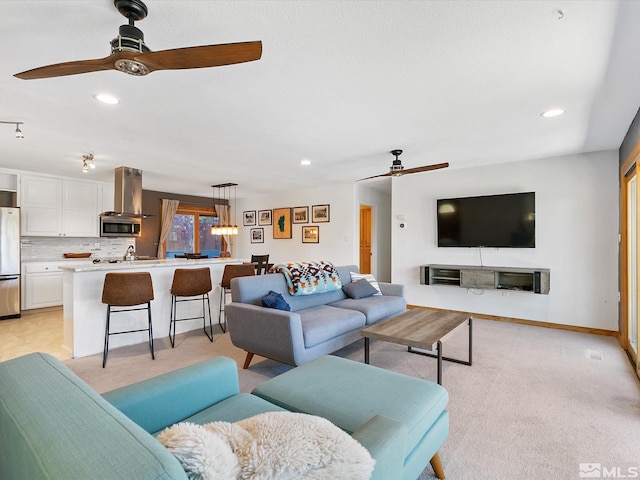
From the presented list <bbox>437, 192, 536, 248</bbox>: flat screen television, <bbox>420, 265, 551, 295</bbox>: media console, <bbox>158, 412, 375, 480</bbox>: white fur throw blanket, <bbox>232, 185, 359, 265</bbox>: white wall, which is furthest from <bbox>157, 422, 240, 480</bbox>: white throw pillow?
<bbox>232, 185, 359, 265</bbox>: white wall

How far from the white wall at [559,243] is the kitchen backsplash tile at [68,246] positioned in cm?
637

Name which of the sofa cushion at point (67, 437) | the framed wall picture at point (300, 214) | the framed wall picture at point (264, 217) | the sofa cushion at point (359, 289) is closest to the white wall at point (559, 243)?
the sofa cushion at point (359, 289)

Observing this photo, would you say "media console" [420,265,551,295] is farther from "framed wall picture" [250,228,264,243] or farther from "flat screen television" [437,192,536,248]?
"framed wall picture" [250,228,264,243]

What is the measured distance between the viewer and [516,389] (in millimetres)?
2646

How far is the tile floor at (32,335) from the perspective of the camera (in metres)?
3.58

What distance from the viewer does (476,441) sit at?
6.45 ft

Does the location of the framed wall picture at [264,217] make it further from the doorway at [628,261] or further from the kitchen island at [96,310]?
the doorway at [628,261]

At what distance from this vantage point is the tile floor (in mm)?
3580

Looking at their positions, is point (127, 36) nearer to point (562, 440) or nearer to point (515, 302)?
point (562, 440)

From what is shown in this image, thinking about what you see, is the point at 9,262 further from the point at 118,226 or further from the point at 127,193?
the point at 127,193

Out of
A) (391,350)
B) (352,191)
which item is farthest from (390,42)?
(352,191)

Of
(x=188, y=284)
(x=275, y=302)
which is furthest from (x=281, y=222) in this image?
(x=275, y=302)

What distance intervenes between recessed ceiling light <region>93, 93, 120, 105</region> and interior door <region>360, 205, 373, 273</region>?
5799mm

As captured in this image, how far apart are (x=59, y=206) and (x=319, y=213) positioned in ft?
16.2
